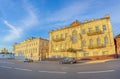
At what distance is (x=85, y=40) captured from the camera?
40.8 metres

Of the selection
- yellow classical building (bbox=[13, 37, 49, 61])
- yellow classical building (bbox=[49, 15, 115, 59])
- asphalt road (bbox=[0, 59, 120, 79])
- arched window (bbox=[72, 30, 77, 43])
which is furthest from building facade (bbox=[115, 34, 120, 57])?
yellow classical building (bbox=[13, 37, 49, 61])

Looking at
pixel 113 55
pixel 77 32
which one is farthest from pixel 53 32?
pixel 113 55

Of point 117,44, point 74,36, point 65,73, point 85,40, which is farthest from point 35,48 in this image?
point 65,73

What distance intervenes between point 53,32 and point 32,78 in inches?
1641

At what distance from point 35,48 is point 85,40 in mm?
30867

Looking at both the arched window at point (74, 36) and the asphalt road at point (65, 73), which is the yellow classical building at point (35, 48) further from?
the asphalt road at point (65, 73)

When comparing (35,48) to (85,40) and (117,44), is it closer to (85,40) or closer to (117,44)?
(85,40)

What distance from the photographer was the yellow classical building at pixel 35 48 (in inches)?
2458

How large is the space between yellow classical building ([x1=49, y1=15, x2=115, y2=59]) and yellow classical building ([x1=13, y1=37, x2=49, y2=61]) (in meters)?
14.0

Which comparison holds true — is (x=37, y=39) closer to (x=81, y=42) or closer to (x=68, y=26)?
(x=68, y=26)

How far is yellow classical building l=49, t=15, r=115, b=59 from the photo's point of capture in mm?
36594

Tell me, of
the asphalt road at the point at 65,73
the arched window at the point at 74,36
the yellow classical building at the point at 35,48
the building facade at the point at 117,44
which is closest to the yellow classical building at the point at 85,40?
the arched window at the point at 74,36

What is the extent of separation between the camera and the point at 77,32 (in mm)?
43094

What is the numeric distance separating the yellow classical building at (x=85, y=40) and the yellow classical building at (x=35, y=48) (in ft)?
45.9
